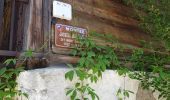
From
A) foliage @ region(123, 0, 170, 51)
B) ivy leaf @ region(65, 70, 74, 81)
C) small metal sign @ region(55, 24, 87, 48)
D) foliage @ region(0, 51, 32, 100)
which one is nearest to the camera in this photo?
foliage @ region(0, 51, 32, 100)

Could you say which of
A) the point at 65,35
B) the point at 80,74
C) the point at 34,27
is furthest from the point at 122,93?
the point at 34,27

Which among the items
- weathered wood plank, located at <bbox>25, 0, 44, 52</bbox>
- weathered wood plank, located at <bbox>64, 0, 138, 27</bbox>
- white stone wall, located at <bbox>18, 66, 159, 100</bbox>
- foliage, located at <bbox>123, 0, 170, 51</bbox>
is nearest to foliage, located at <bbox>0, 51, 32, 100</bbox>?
white stone wall, located at <bbox>18, 66, 159, 100</bbox>

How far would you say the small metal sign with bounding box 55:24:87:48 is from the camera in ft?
12.6

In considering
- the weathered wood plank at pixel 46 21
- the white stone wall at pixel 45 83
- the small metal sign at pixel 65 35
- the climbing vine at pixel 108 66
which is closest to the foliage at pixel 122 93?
the climbing vine at pixel 108 66

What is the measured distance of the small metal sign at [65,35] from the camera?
3.83 m

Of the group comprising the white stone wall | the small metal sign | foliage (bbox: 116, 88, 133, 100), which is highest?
the small metal sign

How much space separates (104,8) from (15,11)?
141 centimetres

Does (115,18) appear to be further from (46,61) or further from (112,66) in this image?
(46,61)

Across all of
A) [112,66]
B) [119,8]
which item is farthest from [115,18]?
[112,66]

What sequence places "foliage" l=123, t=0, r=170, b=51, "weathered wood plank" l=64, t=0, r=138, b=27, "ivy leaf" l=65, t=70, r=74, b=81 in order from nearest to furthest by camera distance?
"ivy leaf" l=65, t=70, r=74, b=81 < "weathered wood plank" l=64, t=0, r=138, b=27 < "foliage" l=123, t=0, r=170, b=51

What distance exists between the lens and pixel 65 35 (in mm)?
3885

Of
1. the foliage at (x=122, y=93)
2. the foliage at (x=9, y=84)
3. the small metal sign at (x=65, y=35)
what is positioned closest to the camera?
the foliage at (x=9, y=84)

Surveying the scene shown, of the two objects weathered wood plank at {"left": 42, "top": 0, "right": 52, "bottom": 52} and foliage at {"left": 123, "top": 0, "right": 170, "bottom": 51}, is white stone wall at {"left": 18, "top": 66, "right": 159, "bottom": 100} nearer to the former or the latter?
weathered wood plank at {"left": 42, "top": 0, "right": 52, "bottom": 52}

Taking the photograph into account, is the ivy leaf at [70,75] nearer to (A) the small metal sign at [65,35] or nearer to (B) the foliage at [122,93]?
(A) the small metal sign at [65,35]
